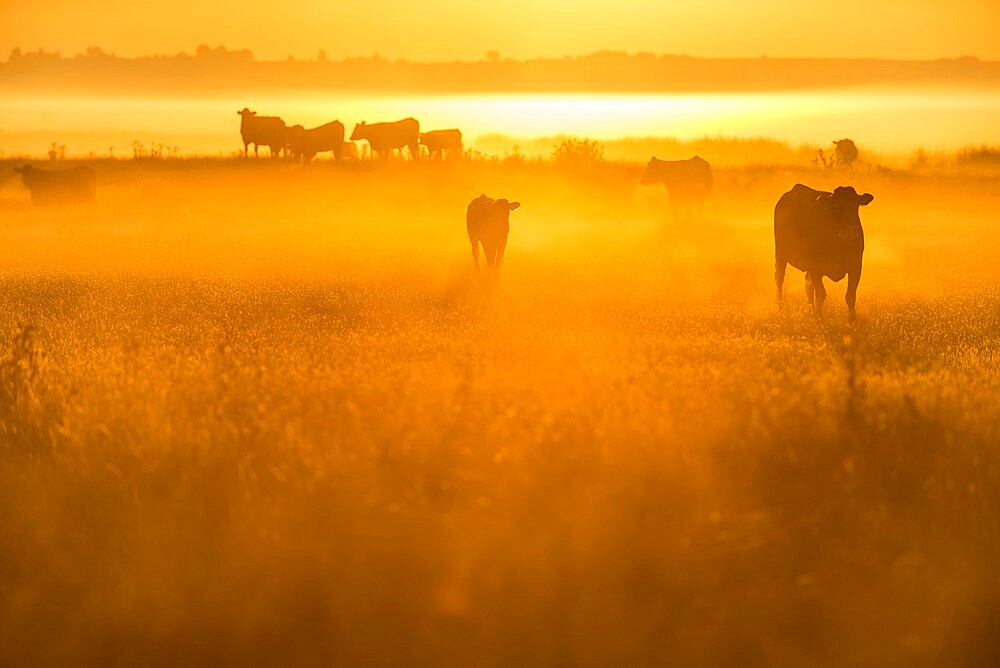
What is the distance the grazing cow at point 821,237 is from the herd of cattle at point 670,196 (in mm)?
13

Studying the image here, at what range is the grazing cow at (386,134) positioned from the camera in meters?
50.0

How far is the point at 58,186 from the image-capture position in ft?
113

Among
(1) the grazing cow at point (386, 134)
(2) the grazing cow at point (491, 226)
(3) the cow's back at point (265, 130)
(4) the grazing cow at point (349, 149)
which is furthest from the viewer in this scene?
(1) the grazing cow at point (386, 134)

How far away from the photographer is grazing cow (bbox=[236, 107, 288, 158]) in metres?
47.5

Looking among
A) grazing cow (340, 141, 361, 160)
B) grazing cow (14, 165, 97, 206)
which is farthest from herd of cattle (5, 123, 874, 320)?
grazing cow (340, 141, 361, 160)

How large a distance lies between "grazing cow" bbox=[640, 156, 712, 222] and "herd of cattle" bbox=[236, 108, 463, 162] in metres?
15.3

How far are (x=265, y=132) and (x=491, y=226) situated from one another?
3157cm

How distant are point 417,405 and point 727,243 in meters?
18.8

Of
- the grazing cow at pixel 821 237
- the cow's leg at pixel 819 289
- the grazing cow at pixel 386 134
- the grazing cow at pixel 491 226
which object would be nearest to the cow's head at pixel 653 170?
the grazing cow at pixel 491 226

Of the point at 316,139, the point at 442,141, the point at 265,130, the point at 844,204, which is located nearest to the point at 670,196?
the point at 844,204

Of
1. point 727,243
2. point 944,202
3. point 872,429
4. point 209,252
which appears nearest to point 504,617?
point 872,429

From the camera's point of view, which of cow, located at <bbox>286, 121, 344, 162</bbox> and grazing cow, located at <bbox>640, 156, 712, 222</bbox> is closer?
grazing cow, located at <bbox>640, 156, 712, 222</bbox>

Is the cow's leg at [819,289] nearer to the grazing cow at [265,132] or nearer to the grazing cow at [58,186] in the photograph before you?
the grazing cow at [58,186]

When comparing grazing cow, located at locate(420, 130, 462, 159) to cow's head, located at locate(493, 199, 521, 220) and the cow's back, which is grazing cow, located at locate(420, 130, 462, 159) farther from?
cow's head, located at locate(493, 199, 521, 220)
